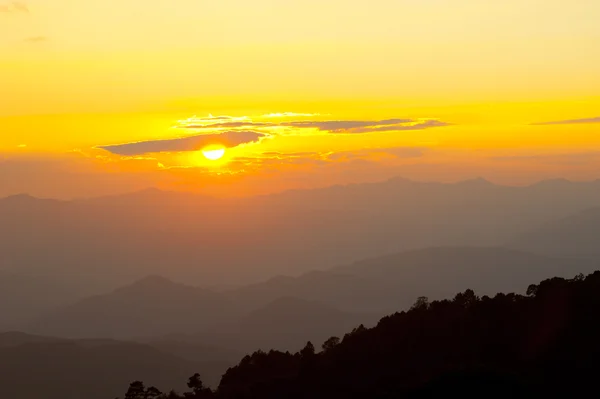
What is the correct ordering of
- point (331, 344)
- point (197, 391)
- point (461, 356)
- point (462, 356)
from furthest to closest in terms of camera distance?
point (331, 344), point (197, 391), point (461, 356), point (462, 356)

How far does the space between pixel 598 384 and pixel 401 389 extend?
52.7 feet

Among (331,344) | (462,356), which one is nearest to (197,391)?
(331,344)

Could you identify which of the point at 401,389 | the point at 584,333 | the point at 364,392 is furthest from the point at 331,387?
the point at 584,333

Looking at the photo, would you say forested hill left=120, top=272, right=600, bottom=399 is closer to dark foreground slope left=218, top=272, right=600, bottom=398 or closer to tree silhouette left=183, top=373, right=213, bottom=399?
dark foreground slope left=218, top=272, right=600, bottom=398

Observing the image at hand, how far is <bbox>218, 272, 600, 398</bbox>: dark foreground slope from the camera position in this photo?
54.7 m

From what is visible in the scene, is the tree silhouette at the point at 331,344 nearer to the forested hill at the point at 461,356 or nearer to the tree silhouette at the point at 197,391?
the forested hill at the point at 461,356

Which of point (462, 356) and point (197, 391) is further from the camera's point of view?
point (197, 391)

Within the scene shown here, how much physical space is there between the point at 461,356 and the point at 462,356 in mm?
148

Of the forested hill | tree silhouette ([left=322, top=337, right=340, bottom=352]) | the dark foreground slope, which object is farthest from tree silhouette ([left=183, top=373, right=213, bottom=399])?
tree silhouette ([left=322, top=337, right=340, bottom=352])

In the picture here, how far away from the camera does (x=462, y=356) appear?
68.0 meters

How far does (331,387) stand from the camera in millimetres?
69562

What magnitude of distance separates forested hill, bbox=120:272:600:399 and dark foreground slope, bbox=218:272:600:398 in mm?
109

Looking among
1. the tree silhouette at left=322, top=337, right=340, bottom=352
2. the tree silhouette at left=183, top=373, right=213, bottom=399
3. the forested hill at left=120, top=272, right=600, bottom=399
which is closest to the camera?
the forested hill at left=120, top=272, right=600, bottom=399

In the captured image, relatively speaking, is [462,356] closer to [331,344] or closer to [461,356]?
[461,356]
